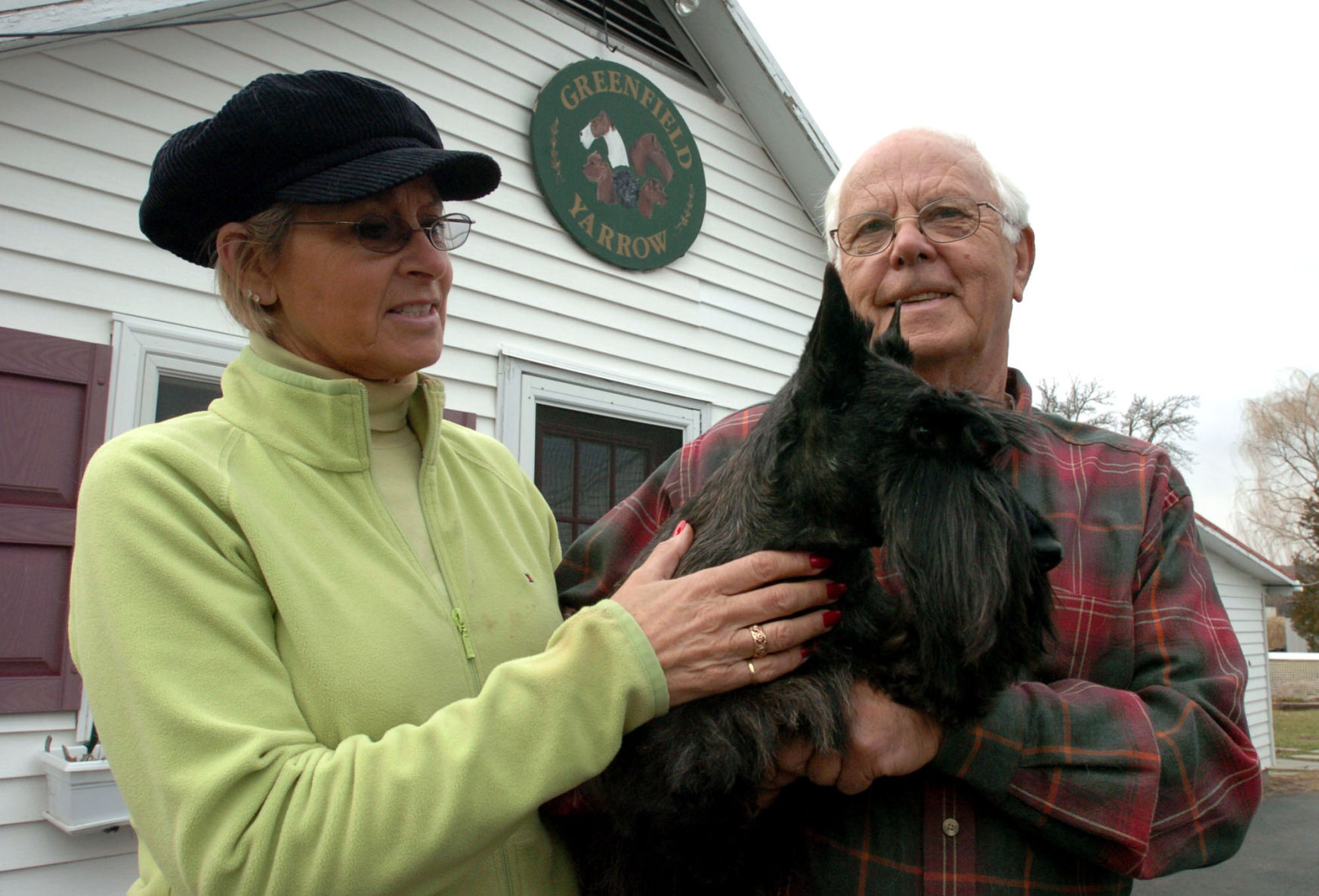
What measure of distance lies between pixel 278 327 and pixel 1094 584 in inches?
68.6

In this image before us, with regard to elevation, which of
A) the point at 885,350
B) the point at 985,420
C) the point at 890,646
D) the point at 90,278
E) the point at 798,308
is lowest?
the point at 890,646

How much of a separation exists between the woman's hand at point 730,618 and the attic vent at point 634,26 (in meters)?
5.49

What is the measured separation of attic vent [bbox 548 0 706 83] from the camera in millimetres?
6227

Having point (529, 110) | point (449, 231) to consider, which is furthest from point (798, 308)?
point (449, 231)

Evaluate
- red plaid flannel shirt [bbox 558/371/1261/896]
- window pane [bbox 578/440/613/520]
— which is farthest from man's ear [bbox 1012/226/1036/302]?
window pane [bbox 578/440/613/520]

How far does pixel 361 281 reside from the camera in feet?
5.76

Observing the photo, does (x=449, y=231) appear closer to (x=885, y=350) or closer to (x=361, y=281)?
(x=361, y=281)

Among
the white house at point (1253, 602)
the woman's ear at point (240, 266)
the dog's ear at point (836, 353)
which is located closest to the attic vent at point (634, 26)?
the woman's ear at point (240, 266)

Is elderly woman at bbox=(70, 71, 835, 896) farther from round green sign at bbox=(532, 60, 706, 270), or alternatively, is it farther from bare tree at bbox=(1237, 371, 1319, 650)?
bare tree at bbox=(1237, 371, 1319, 650)

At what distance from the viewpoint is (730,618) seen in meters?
1.56

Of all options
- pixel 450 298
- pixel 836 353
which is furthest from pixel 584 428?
pixel 836 353

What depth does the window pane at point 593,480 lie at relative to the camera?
596 cm

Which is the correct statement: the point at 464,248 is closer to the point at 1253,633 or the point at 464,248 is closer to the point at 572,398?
the point at 572,398

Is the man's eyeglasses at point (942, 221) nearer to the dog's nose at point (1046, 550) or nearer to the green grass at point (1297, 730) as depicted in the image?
the dog's nose at point (1046, 550)
